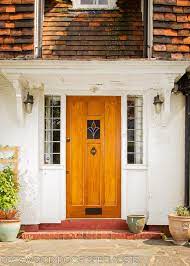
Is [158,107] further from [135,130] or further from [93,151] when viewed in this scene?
[93,151]

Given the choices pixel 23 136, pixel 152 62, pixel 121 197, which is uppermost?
pixel 152 62

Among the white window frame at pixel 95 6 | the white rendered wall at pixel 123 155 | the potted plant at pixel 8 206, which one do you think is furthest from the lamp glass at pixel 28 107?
the white window frame at pixel 95 6

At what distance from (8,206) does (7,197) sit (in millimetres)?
170

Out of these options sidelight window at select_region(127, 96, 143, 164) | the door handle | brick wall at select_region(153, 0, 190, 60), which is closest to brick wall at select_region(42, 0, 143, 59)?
brick wall at select_region(153, 0, 190, 60)

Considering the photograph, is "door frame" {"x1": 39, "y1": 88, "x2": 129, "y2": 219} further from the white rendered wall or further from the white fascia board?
the white fascia board

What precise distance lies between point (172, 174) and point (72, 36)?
11.4ft

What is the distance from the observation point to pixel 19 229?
884cm

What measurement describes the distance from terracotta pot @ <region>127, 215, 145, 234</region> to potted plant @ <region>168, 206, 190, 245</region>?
602 millimetres

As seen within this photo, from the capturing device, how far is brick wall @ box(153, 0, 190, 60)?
874 cm

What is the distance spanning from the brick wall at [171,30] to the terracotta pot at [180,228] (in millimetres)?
2972

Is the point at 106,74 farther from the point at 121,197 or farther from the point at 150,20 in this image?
the point at 121,197

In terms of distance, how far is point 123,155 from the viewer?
31.2 ft

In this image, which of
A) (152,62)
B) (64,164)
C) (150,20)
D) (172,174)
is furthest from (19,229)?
(150,20)

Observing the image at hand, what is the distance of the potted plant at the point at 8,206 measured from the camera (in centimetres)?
856
